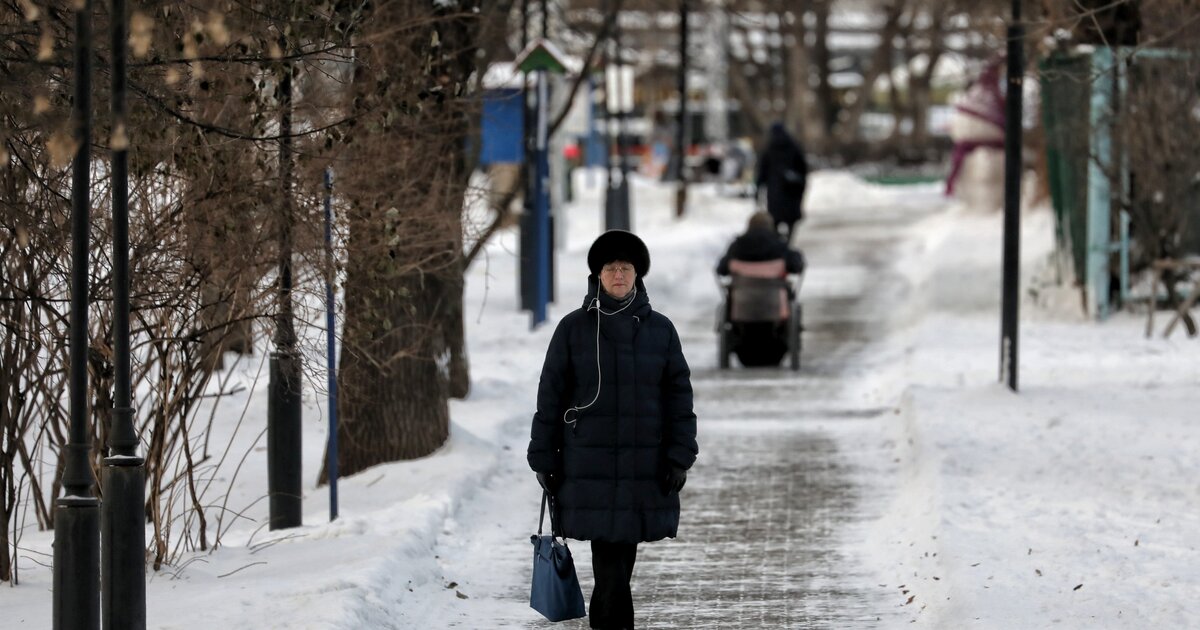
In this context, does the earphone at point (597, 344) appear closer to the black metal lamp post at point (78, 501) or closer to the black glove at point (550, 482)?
the black glove at point (550, 482)

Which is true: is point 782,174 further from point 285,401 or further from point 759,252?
point 285,401

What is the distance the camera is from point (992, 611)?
7.68m

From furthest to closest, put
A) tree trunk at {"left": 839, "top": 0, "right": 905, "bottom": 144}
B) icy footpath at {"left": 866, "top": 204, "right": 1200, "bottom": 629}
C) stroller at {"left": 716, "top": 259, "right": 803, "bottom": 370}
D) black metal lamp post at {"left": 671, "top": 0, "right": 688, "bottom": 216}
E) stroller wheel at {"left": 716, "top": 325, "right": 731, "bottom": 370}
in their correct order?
tree trunk at {"left": 839, "top": 0, "right": 905, "bottom": 144}, black metal lamp post at {"left": 671, "top": 0, "right": 688, "bottom": 216}, stroller wheel at {"left": 716, "top": 325, "right": 731, "bottom": 370}, stroller at {"left": 716, "top": 259, "right": 803, "bottom": 370}, icy footpath at {"left": 866, "top": 204, "right": 1200, "bottom": 629}

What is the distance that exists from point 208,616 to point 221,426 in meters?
5.71

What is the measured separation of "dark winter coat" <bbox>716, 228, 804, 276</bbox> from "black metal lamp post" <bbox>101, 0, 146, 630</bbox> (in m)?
9.69

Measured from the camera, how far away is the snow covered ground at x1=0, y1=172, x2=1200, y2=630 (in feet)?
25.9

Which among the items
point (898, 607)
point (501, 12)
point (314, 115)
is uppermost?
point (501, 12)

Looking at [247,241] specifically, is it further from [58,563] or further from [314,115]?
[58,563]

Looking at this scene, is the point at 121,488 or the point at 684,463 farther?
the point at 684,463


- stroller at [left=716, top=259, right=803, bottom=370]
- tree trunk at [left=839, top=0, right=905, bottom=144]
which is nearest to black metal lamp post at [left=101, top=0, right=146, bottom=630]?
stroller at [left=716, top=259, right=803, bottom=370]

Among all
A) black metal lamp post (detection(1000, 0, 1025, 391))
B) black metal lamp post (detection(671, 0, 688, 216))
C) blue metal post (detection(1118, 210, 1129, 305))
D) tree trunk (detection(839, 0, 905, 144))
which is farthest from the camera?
tree trunk (detection(839, 0, 905, 144))

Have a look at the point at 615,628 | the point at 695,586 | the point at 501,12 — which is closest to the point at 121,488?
the point at 615,628

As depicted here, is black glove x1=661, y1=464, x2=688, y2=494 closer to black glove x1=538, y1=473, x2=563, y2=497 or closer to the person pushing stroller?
black glove x1=538, y1=473, x2=563, y2=497

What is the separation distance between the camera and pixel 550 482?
7.24 metres
